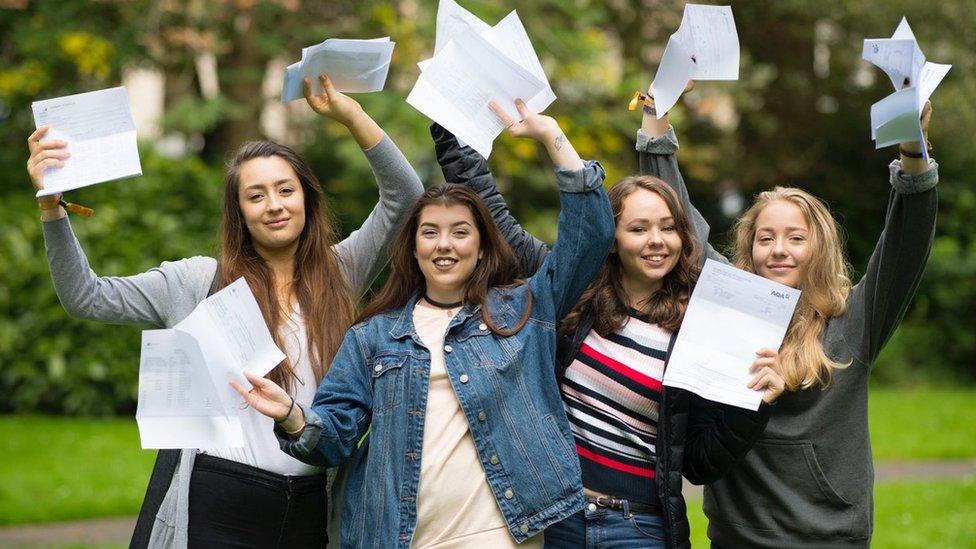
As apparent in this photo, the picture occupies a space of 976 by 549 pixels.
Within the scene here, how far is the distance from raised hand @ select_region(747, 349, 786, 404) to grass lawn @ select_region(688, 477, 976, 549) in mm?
3306

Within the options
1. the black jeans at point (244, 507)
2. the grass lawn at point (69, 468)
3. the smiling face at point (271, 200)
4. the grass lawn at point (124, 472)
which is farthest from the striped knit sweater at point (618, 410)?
the grass lawn at point (69, 468)

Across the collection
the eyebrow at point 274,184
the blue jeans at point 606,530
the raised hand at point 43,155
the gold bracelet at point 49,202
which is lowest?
the blue jeans at point 606,530

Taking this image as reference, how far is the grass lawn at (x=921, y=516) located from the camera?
6402mm

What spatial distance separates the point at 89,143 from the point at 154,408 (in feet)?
2.64

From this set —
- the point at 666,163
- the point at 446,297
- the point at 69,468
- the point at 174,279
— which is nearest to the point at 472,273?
the point at 446,297

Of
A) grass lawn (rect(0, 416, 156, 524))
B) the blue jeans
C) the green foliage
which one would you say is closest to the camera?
the blue jeans

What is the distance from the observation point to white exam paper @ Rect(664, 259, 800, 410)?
312cm

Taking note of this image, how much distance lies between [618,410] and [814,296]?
0.70 meters

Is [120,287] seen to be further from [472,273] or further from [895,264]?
[895,264]

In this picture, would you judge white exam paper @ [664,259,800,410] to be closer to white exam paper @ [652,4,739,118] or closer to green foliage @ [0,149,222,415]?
white exam paper @ [652,4,739,118]

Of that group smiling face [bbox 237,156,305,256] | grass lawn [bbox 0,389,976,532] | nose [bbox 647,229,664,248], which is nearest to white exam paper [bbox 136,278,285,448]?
smiling face [bbox 237,156,305,256]

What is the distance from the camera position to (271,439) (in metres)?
3.25

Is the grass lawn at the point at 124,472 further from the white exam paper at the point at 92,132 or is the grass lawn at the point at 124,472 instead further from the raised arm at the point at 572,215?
the white exam paper at the point at 92,132

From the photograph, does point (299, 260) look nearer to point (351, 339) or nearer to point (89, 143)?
point (351, 339)
